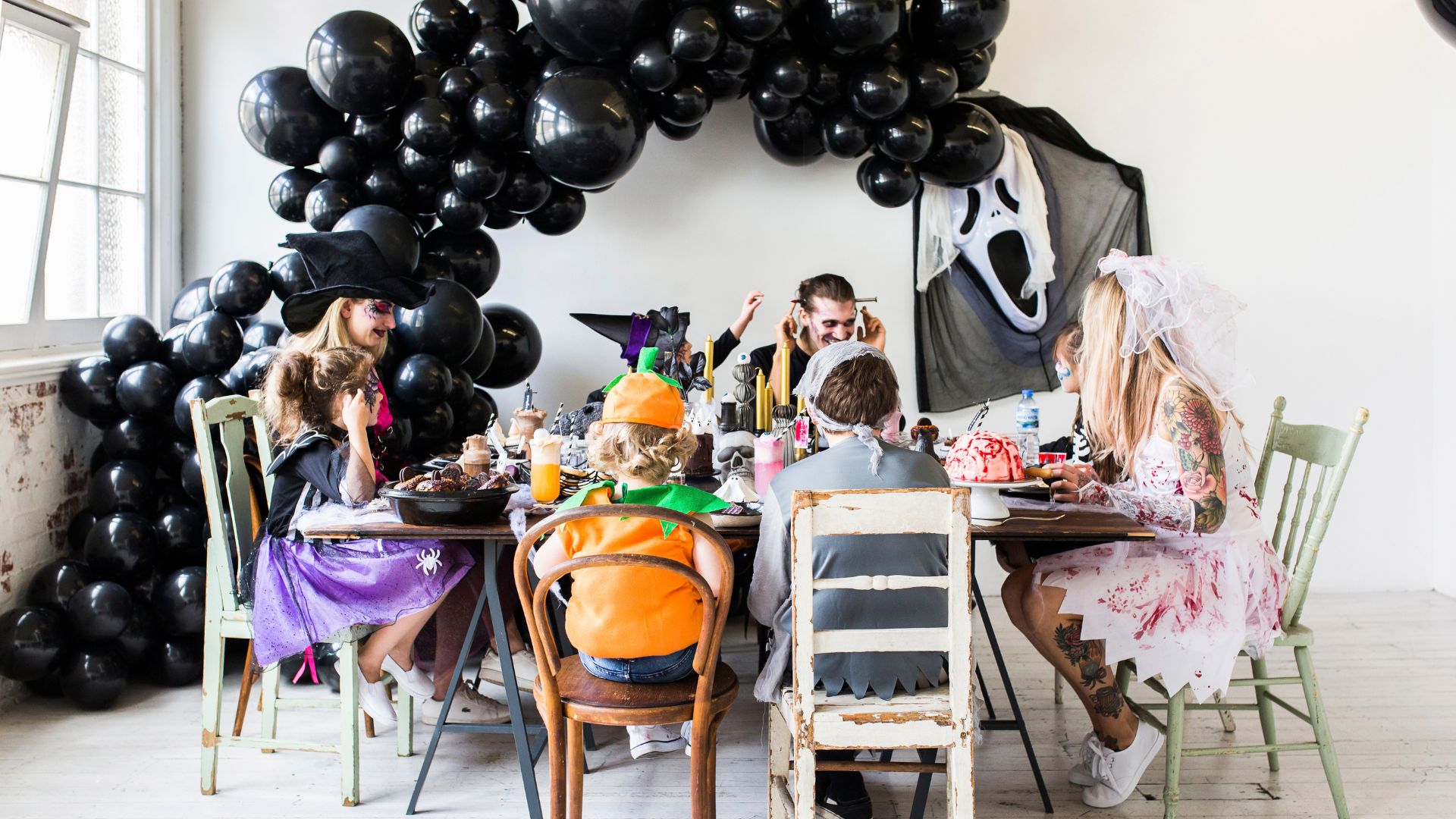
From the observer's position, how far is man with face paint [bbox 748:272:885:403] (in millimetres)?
3561

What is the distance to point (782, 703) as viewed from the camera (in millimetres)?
2168

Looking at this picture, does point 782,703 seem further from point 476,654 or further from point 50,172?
point 50,172

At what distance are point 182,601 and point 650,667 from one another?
1898 millimetres

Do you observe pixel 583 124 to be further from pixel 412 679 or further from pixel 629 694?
pixel 629 694

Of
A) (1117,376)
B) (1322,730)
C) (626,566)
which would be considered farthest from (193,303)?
(1322,730)

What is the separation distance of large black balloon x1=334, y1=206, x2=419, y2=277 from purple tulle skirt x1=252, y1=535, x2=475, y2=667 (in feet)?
3.54

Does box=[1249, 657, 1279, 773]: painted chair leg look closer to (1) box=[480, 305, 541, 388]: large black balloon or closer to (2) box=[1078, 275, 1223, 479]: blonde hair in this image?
(2) box=[1078, 275, 1223, 479]: blonde hair

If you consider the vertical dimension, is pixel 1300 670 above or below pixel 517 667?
above

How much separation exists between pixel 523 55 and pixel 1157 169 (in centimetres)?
268

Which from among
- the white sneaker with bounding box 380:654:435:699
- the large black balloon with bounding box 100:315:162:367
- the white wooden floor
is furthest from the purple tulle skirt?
the large black balloon with bounding box 100:315:162:367

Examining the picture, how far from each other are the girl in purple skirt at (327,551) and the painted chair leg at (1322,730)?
208 cm

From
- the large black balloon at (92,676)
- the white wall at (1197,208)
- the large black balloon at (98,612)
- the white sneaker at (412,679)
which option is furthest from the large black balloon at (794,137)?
the large black balloon at (92,676)

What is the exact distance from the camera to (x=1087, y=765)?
2.61 m

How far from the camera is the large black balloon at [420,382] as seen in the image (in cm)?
343
